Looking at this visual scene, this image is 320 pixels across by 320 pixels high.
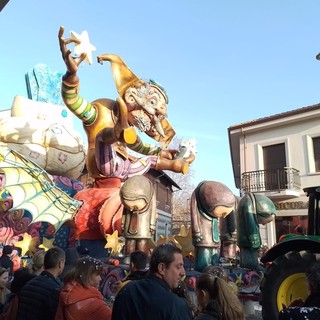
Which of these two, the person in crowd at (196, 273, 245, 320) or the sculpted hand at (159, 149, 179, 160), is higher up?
the sculpted hand at (159, 149, 179, 160)

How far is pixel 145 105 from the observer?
971 cm

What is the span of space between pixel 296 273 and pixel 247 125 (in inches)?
568

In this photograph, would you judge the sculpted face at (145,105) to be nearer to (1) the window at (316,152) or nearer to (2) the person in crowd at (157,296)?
(2) the person in crowd at (157,296)

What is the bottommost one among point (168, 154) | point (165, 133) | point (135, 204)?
point (135, 204)

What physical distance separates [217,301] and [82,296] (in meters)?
0.80

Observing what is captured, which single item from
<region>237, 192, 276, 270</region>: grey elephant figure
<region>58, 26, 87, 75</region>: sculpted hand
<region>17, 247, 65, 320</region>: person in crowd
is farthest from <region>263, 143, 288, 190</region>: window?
<region>17, 247, 65, 320</region>: person in crowd

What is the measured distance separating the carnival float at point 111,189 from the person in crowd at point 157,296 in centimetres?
380

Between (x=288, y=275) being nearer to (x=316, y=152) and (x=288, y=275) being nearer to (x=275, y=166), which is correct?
(x=316, y=152)

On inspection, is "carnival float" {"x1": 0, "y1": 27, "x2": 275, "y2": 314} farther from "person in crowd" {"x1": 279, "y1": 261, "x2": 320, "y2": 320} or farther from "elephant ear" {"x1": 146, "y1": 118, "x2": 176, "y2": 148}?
"person in crowd" {"x1": 279, "y1": 261, "x2": 320, "y2": 320}

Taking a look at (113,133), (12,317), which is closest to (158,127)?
(113,133)

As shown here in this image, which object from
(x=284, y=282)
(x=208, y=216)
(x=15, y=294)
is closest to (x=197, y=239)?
(x=208, y=216)

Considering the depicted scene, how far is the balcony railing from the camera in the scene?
16266mm

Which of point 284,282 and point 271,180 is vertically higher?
point 271,180

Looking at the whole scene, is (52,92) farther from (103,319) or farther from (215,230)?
(103,319)
